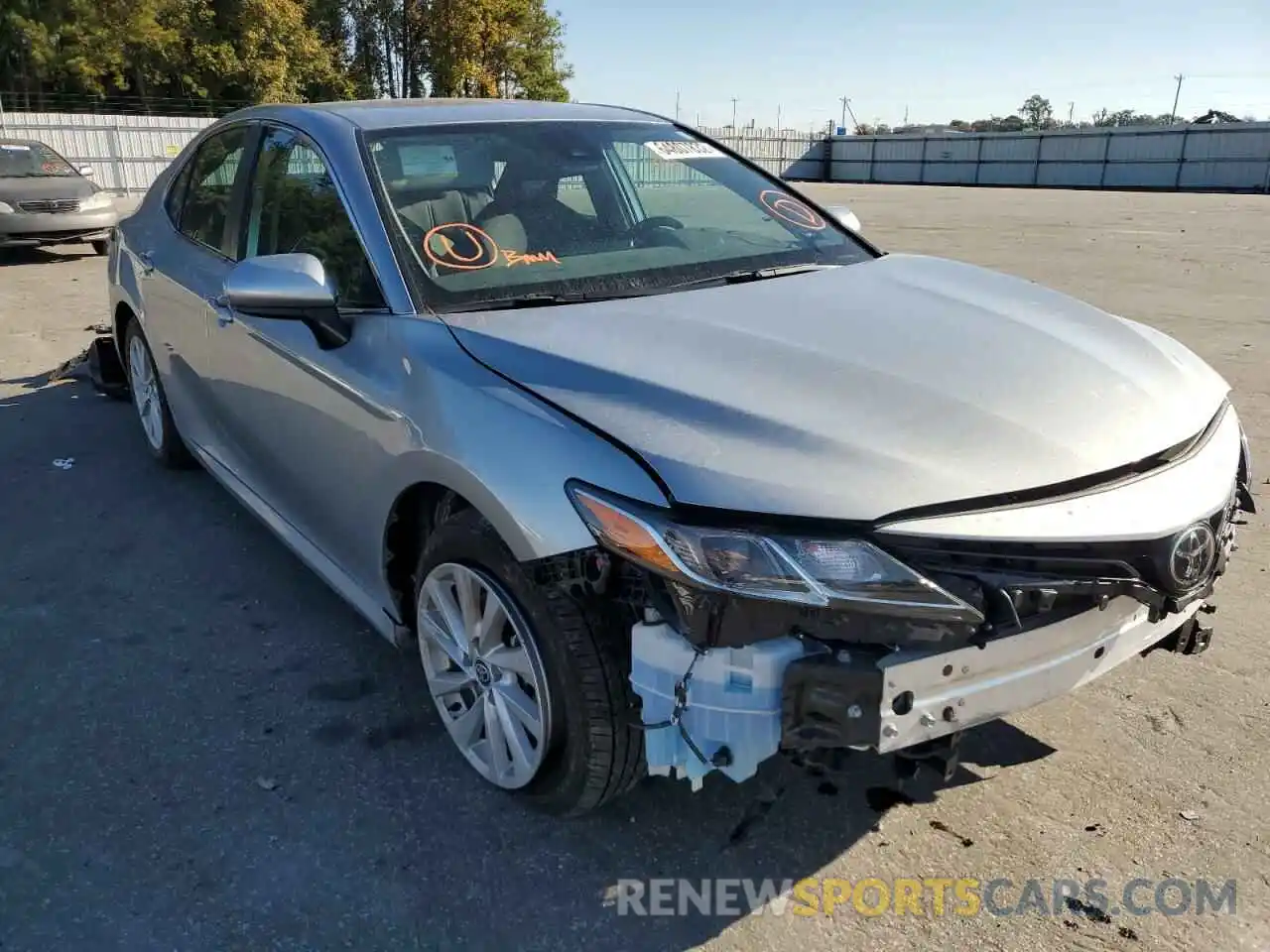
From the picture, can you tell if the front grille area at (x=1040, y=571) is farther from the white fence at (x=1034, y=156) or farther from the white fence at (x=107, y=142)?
the white fence at (x=1034, y=156)

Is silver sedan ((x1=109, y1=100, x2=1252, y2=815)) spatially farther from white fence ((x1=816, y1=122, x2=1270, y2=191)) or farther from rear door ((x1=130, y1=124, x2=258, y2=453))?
white fence ((x1=816, y1=122, x2=1270, y2=191))

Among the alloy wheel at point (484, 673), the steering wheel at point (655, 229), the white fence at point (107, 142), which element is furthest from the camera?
the white fence at point (107, 142)

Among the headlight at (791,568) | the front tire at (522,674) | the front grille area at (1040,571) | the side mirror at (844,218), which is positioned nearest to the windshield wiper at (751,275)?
the side mirror at (844,218)

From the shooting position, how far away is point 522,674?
2383 mm

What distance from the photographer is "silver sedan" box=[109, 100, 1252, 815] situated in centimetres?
191

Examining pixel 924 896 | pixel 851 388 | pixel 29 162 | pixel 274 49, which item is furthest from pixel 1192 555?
pixel 274 49

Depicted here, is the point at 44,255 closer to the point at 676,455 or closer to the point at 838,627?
the point at 676,455

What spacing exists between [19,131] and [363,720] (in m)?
25.6

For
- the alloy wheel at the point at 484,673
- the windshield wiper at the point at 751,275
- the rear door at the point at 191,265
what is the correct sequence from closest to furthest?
1. the alloy wheel at the point at 484,673
2. the windshield wiper at the point at 751,275
3. the rear door at the point at 191,265

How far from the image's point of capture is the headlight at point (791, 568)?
6.14 feet

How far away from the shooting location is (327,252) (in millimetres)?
3012

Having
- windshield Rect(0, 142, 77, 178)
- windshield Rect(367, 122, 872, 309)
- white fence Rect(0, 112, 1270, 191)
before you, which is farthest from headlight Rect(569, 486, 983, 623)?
white fence Rect(0, 112, 1270, 191)

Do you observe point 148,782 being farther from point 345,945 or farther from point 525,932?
point 525,932

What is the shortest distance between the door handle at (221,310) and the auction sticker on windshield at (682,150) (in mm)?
1602
